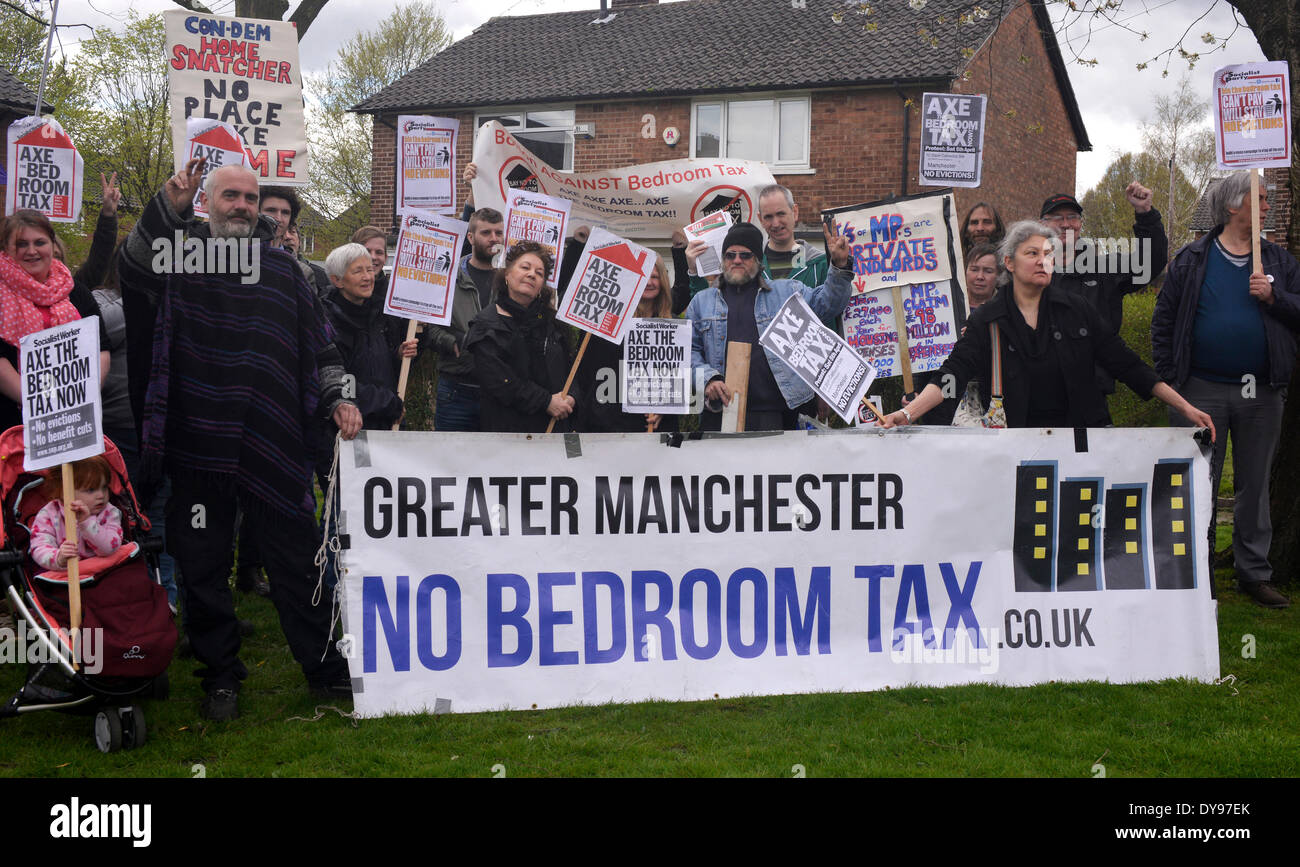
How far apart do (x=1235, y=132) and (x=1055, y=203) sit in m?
0.98

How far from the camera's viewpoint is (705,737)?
15.5 feet

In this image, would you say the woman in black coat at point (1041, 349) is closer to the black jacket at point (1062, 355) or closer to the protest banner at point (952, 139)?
the black jacket at point (1062, 355)

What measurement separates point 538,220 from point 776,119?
63.7 ft

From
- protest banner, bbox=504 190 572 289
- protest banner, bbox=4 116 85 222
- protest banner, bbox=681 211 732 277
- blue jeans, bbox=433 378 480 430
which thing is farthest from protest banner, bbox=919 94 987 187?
protest banner, bbox=4 116 85 222

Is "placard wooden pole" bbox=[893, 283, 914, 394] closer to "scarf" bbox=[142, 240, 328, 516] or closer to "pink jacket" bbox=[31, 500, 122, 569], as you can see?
"scarf" bbox=[142, 240, 328, 516]

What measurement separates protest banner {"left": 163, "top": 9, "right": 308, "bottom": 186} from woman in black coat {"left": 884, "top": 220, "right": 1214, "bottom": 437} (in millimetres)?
3787

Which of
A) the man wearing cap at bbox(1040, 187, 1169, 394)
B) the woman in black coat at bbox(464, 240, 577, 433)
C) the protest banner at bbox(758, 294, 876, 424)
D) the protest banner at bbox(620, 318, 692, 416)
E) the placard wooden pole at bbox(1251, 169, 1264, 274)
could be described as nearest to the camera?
the protest banner at bbox(758, 294, 876, 424)

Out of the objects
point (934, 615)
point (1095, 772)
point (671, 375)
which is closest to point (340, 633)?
point (671, 375)

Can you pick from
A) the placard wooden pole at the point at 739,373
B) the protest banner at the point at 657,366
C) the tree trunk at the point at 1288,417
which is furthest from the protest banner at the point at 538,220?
the tree trunk at the point at 1288,417

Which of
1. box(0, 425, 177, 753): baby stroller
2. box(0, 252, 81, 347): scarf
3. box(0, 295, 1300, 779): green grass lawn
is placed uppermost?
box(0, 252, 81, 347): scarf

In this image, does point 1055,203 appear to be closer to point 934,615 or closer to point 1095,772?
point 934,615

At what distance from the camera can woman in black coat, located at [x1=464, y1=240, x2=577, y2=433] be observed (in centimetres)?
606

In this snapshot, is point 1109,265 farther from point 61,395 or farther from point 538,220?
point 61,395

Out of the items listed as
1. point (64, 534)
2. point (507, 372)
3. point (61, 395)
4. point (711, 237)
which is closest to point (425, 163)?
point (711, 237)
